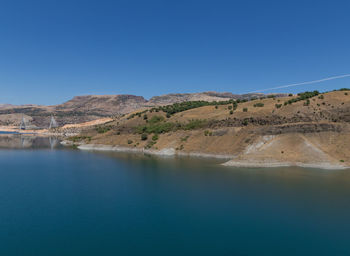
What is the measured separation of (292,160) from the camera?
5988 cm

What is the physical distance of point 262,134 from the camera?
72562 mm

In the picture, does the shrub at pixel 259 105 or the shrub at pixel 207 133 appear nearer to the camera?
the shrub at pixel 207 133

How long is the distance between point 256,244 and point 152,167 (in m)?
41.5

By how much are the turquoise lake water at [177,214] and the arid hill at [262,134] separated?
991 centimetres

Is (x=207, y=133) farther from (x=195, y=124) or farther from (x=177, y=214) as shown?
(x=177, y=214)

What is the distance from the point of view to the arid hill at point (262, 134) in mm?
60844

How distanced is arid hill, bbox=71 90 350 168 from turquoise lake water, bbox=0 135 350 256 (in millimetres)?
9907

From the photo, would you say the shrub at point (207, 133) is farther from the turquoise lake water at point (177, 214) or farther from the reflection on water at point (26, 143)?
the reflection on water at point (26, 143)

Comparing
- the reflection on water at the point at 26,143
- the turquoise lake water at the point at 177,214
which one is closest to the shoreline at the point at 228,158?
the turquoise lake water at the point at 177,214

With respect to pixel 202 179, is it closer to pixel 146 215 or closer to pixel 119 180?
pixel 119 180

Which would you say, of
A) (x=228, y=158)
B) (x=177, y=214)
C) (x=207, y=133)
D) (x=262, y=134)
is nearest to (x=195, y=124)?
(x=207, y=133)

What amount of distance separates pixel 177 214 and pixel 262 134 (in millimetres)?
49109

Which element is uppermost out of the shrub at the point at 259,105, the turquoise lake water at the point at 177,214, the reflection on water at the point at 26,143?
the shrub at the point at 259,105

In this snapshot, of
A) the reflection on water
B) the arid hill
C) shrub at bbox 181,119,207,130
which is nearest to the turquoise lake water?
the arid hill
